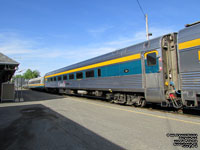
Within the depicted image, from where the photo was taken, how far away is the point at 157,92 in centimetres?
762

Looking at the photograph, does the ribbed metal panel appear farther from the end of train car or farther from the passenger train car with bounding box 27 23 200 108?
the end of train car

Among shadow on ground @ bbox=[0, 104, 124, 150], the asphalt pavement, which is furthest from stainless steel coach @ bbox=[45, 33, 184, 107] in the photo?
shadow on ground @ bbox=[0, 104, 124, 150]

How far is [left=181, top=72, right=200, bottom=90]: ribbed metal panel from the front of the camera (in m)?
6.23

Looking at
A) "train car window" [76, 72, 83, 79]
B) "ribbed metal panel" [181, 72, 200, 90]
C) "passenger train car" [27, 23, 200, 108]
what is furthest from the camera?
"train car window" [76, 72, 83, 79]

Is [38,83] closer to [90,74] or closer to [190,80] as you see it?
[90,74]

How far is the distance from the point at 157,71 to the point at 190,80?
163 centimetres

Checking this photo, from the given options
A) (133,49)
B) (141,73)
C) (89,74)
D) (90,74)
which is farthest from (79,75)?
(141,73)

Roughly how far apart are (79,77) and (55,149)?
12108 millimetres

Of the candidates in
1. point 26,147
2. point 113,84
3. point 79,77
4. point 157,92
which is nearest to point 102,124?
point 26,147

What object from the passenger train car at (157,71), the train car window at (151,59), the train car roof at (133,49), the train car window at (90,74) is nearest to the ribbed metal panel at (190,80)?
the passenger train car at (157,71)

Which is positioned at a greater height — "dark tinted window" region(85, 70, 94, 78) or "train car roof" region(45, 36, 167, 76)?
"train car roof" region(45, 36, 167, 76)

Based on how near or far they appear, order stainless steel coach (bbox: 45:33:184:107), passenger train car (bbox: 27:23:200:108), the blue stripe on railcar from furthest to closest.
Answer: the blue stripe on railcar < stainless steel coach (bbox: 45:33:184:107) < passenger train car (bbox: 27:23:200:108)

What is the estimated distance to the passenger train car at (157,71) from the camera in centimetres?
648

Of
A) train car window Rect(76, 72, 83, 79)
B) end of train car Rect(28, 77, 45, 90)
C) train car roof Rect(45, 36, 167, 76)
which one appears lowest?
end of train car Rect(28, 77, 45, 90)
